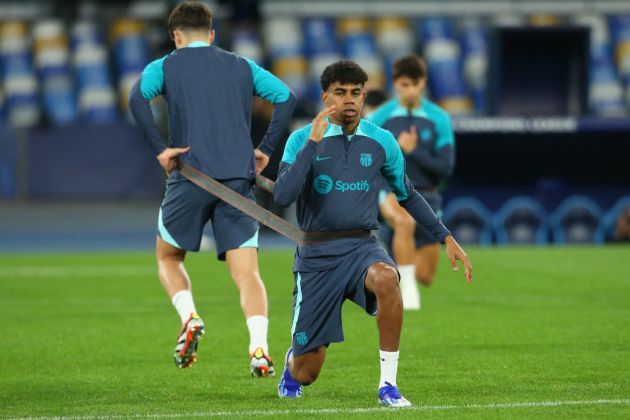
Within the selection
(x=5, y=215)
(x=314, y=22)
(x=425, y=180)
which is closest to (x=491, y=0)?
(x=314, y=22)

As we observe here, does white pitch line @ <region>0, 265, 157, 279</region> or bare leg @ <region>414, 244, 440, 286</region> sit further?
white pitch line @ <region>0, 265, 157, 279</region>

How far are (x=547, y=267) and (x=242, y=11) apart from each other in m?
13.3

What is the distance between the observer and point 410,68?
39.4 feet

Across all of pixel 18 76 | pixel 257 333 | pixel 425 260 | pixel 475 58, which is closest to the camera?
pixel 257 333

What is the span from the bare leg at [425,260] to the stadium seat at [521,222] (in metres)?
9.94

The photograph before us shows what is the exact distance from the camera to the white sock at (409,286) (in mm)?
12352

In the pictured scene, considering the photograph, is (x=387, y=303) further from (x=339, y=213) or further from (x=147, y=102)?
(x=147, y=102)

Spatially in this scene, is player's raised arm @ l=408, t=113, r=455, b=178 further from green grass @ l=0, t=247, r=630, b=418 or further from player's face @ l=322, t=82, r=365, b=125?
player's face @ l=322, t=82, r=365, b=125

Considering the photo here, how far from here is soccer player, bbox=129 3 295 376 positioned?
8062mm

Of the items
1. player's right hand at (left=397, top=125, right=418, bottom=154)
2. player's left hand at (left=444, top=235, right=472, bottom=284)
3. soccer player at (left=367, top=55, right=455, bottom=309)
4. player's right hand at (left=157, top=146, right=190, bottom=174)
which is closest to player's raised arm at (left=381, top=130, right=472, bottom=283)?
player's left hand at (left=444, top=235, right=472, bottom=284)

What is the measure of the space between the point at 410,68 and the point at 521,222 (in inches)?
448

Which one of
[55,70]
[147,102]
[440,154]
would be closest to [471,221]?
[440,154]

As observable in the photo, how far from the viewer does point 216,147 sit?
8.09 meters

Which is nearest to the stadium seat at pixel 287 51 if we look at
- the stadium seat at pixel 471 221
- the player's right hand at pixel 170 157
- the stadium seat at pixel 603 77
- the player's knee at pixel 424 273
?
the stadium seat at pixel 603 77
